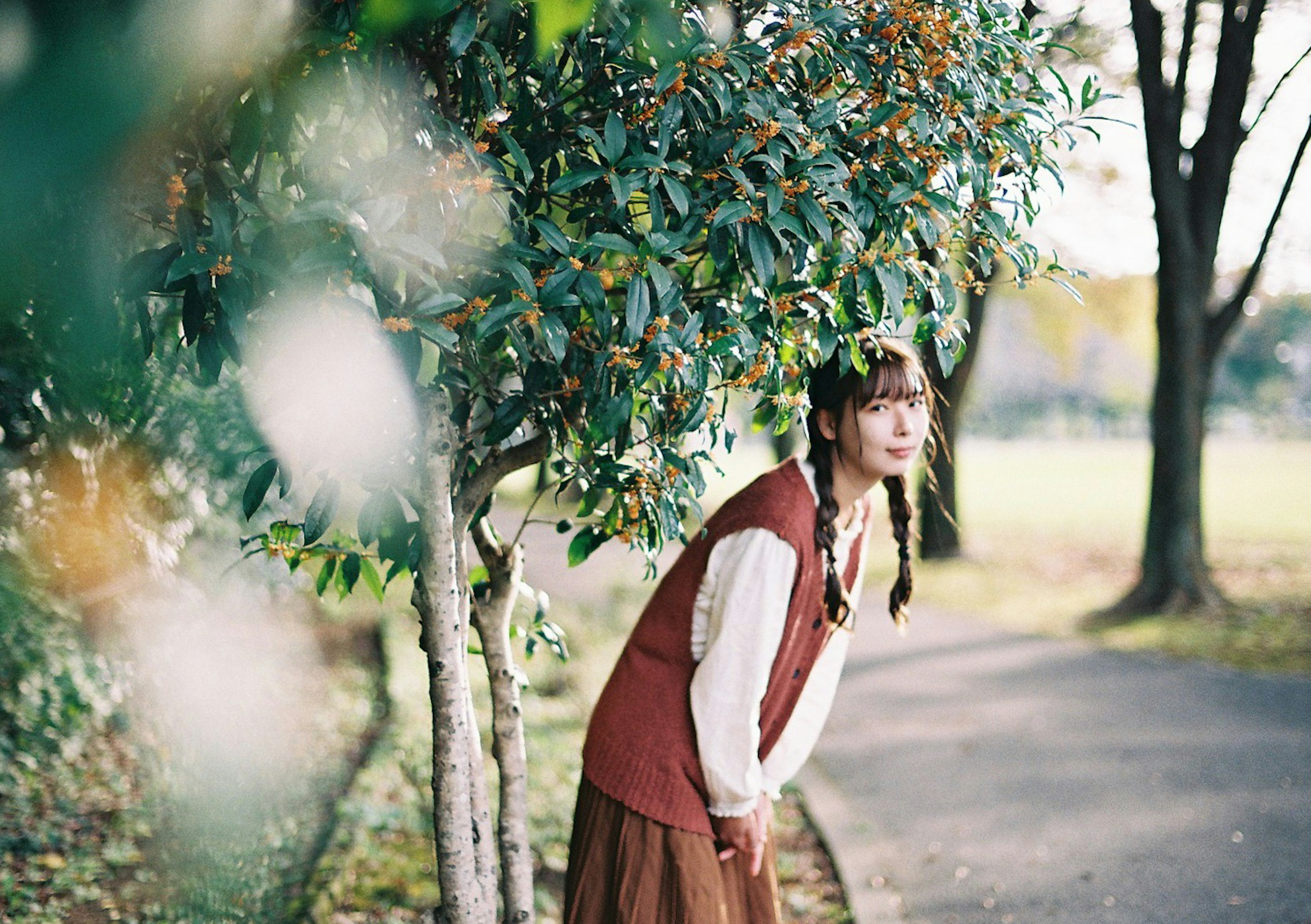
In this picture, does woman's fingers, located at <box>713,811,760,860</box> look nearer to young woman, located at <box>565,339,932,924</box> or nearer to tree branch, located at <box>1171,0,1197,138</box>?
young woman, located at <box>565,339,932,924</box>

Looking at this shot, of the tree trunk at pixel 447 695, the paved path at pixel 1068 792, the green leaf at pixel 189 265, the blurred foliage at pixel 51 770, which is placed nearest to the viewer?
the green leaf at pixel 189 265

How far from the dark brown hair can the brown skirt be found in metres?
0.66

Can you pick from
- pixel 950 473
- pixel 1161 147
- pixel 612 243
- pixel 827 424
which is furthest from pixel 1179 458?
pixel 612 243

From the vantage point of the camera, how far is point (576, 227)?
2406 mm

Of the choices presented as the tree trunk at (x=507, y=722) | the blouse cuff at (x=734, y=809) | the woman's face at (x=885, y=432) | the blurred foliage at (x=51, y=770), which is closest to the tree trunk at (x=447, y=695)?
the tree trunk at (x=507, y=722)

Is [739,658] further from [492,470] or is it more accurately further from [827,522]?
[492,470]

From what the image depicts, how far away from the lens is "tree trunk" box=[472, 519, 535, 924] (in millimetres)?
2457

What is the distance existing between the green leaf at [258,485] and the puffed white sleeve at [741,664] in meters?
0.99

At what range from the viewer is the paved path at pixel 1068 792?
150 inches

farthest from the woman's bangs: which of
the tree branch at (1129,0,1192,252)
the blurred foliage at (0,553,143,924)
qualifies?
the tree branch at (1129,0,1192,252)

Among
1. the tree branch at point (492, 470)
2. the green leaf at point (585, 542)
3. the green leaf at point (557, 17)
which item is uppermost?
the green leaf at point (557, 17)

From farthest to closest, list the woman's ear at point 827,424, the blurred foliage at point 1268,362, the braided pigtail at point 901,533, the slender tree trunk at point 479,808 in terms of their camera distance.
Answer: the blurred foliage at point 1268,362, the braided pigtail at point 901,533, the woman's ear at point 827,424, the slender tree trunk at point 479,808

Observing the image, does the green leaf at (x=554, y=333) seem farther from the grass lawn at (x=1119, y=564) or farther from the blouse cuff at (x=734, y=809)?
the grass lawn at (x=1119, y=564)

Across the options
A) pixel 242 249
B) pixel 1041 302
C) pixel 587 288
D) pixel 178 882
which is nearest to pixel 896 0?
pixel 587 288
